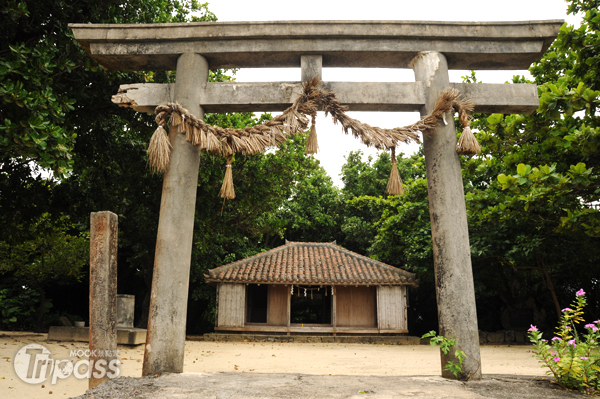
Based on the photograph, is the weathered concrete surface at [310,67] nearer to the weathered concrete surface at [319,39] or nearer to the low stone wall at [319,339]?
the weathered concrete surface at [319,39]

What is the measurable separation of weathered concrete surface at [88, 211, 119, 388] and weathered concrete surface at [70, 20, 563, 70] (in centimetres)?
210

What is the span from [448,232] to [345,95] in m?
1.86

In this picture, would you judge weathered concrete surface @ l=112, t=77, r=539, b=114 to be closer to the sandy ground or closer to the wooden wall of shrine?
the sandy ground

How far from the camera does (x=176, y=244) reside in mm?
4109

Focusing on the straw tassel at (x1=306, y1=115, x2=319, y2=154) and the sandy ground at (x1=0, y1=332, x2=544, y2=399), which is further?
the sandy ground at (x1=0, y1=332, x2=544, y2=399)

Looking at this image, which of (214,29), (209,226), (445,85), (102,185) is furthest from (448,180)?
(209,226)

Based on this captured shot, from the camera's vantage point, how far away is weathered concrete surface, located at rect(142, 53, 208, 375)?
3.88 metres

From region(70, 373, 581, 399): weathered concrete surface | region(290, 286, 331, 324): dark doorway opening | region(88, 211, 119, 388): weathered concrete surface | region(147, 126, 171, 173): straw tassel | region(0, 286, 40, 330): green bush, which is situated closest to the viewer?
region(70, 373, 581, 399): weathered concrete surface

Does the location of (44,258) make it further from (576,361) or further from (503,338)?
(503,338)

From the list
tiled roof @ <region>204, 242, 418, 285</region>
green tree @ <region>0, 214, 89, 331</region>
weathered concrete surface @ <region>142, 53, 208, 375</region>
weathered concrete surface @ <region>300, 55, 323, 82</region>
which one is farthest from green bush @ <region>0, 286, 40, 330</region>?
weathered concrete surface @ <region>300, 55, 323, 82</region>

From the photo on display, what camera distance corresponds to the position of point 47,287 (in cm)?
1730

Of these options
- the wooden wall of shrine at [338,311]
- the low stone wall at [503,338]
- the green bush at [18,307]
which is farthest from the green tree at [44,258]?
the low stone wall at [503,338]

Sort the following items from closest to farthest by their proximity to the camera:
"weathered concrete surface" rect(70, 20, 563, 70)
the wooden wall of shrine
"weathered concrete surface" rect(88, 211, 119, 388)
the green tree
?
"weathered concrete surface" rect(88, 211, 119, 388) → "weathered concrete surface" rect(70, 20, 563, 70) → the green tree → the wooden wall of shrine

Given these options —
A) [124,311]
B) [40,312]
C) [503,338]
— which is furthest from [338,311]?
[40,312]
